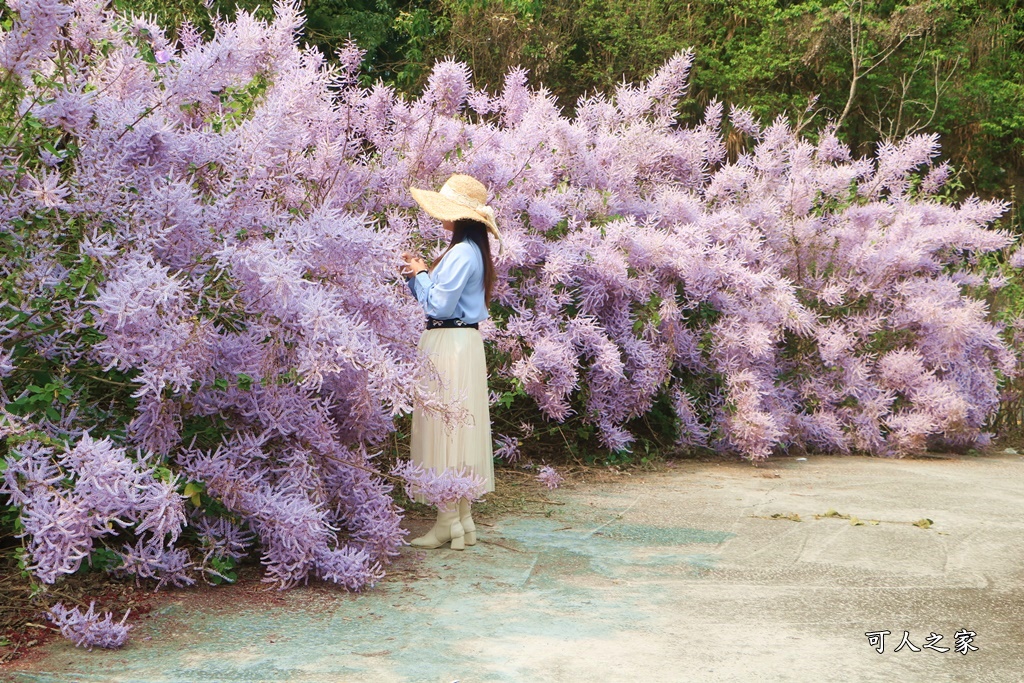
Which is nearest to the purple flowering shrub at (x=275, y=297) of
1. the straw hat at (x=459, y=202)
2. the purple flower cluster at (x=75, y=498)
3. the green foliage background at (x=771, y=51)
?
the purple flower cluster at (x=75, y=498)

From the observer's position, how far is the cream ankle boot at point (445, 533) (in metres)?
5.72

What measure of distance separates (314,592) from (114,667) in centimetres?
112

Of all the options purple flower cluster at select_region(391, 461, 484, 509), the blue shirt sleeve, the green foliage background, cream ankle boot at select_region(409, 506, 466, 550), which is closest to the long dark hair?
the blue shirt sleeve

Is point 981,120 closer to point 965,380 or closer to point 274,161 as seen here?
point 965,380

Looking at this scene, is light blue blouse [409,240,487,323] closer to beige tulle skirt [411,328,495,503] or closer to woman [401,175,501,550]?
woman [401,175,501,550]

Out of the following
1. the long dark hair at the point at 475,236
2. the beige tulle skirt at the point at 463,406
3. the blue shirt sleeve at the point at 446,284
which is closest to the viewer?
the blue shirt sleeve at the point at 446,284

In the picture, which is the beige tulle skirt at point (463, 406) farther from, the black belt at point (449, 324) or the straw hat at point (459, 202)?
the straw hat at point (459, 202)

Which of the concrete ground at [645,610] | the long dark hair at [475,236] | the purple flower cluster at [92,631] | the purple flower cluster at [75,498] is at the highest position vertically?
the long dark hair at [475,236]

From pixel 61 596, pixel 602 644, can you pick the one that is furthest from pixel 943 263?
pixel 61 596

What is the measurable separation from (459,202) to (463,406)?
1.04 metres

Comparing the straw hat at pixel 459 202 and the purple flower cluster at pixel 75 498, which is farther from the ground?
the straw hat at pixel 459 202

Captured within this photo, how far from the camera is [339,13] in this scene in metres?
19.7

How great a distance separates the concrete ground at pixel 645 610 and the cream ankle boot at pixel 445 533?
0.09m

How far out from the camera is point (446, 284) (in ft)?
Answer: 18.5
